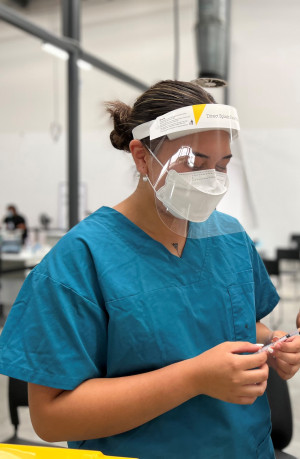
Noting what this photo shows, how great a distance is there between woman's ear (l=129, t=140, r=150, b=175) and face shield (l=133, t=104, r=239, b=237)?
0.04 ft

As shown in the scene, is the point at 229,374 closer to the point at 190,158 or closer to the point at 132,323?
the point at 132,323

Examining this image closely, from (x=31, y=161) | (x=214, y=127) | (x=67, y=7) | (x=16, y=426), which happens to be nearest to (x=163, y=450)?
(x=214, y=127)

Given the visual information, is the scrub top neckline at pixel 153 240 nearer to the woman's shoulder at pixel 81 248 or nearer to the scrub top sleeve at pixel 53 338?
the woman's shoulder at pixel 81 248

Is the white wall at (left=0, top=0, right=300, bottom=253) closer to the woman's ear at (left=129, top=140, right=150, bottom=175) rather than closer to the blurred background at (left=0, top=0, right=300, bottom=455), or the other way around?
the blurred background at (left=0, top=0, right=300, bottom=455)

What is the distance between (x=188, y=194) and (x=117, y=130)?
0.24 m

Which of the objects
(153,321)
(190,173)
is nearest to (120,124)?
(190,173)

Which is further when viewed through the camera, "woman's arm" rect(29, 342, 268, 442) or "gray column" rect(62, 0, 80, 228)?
"gray column" rect(62, 0, 80, 228)

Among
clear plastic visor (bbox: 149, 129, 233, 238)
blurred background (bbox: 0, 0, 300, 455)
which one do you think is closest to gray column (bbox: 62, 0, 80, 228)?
blurred background (bbox: 0, 0, 300, 455)

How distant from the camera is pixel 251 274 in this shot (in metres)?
0.98

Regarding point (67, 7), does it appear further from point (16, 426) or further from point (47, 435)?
point (47, 435)

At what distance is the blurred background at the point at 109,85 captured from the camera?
326 cm

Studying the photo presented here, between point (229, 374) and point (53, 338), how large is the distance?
1.01 ft

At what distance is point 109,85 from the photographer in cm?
725

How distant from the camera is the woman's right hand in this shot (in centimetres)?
69
